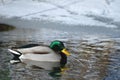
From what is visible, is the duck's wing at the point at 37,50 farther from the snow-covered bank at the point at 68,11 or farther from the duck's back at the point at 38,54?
the snow-covered bank at the point at 68,11

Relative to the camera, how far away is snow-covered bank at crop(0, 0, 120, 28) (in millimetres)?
16484

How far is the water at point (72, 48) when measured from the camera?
970cm

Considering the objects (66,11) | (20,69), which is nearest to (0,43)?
(20,69)

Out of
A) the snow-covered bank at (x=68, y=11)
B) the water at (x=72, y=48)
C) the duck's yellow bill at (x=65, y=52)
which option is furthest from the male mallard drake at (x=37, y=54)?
the snow-covered bank at (x=68, y=11)

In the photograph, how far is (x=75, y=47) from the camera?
12.5 m

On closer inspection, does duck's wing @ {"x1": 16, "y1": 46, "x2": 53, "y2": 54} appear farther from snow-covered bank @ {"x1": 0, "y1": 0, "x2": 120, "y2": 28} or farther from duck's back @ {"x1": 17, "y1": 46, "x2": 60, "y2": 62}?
snow-covered bank @ {"x1": 0, "y1": 0, "x2": 120, "y2": 28}

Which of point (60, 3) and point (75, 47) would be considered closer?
point (75, 47)

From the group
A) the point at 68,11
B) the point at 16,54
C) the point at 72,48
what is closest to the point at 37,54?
the point at 16,54

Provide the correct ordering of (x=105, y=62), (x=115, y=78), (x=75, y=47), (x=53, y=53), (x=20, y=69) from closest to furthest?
1. (x=115, y=78)
2. (x=20, y=69)
3. (x=105, y=62)
4. (x=53, y=53)
5. (x=75, y=47)

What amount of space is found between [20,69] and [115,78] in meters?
2.08

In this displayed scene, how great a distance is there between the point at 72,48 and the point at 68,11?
5.21m

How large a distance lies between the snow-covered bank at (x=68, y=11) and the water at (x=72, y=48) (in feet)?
1.78

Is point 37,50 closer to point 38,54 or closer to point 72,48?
point 38,54

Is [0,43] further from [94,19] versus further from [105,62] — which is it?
[94,19]
